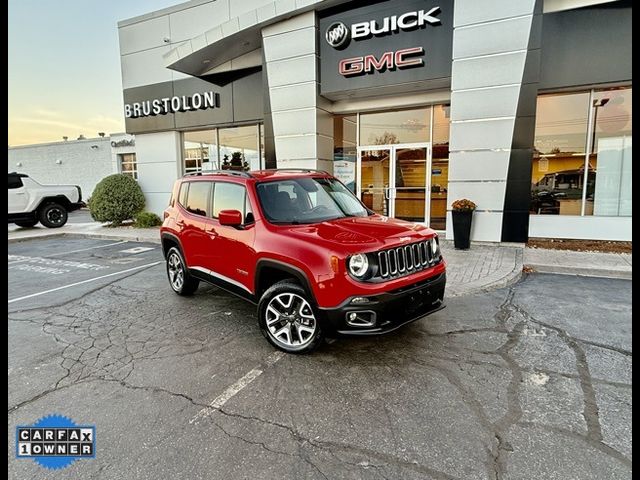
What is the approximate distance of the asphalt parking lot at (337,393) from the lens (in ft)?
8.21

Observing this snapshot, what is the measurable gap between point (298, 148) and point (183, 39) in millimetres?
6422

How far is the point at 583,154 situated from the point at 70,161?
32039 millimetres

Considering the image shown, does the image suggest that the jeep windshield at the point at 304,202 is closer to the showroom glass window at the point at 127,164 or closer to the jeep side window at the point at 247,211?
the jeep side window at the point at 247,211

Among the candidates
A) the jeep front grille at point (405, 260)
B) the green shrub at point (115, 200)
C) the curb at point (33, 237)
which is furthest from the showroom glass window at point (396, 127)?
the curb at point (33, 237)

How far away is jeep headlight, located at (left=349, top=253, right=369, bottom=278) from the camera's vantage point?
11.7 ft

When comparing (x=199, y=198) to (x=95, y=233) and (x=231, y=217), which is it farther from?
(x=95, y=233)

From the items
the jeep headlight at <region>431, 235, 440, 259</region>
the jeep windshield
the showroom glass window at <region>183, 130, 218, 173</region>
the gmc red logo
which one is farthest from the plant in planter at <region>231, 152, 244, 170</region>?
the jeep headlight at <region>431, 235, 440, 259</region>

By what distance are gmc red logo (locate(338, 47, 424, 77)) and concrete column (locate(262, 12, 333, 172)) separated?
36.2 inches

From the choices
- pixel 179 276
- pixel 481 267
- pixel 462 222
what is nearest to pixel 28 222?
pixel 179 276

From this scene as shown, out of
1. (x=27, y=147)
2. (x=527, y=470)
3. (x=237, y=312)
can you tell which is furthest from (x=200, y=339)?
(x=27, y=147)

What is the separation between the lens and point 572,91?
31.2 ft

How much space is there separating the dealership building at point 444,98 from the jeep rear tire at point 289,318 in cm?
690

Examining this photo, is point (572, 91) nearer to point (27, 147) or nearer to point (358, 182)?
point (358, 182)

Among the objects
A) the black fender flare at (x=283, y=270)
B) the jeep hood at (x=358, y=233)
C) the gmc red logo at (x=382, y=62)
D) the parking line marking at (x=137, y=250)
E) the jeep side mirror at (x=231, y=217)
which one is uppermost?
the gmc red logo at (x=382, y=62)
